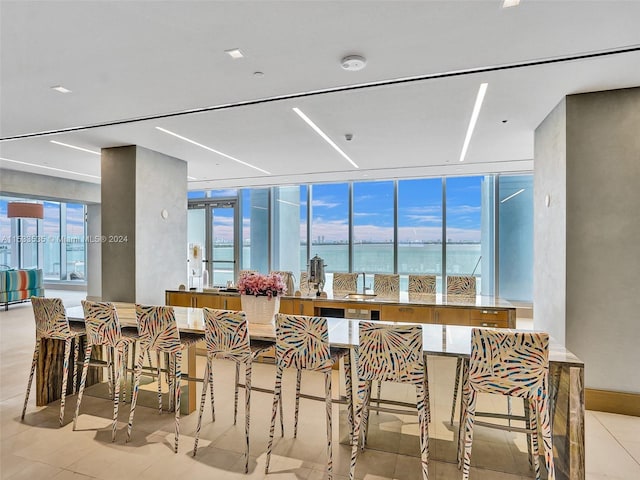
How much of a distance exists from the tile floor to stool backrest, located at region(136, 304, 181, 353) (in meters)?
0.74

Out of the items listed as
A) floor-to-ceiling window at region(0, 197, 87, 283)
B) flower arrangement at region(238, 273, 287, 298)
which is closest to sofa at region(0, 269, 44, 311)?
floor-to-ceiling window at region(0, 197, 87, 283)

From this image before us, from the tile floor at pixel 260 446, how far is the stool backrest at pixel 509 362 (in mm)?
774

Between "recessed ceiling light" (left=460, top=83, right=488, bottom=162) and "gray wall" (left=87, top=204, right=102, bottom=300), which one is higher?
"recessed ceiling light" (left=460, top=83, right=488, bottom=162)

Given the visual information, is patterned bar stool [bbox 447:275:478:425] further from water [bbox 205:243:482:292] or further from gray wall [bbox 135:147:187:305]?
gray wall [bbox 135:147:187:305]

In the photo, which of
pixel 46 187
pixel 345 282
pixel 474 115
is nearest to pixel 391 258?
pixel 345 282

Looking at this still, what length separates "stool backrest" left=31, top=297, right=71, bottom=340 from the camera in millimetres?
3311

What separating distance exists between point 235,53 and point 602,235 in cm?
343

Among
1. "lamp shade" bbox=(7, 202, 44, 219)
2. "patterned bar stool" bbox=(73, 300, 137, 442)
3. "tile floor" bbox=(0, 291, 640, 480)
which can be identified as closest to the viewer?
"tile floor" bbox=(0, 291, 640, 480)

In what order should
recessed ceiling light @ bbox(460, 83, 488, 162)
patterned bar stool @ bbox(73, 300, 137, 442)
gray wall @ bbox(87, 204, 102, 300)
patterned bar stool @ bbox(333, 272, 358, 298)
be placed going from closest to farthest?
1. patterned bar stool @ bbox(73, 300, 137, 442)
2. recessed ceiling light @ bbox(460, 83, 488, 162)
3. patterned bar stool @ bbox(333, 272, 358, 298)
4. gray wall @ bbox(87, 204, 102, 300)

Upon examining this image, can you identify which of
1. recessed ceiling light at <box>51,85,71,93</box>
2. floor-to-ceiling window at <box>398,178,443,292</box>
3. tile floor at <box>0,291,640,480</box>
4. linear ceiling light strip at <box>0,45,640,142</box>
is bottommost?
tile floor at <box>0,291,640,480</box>

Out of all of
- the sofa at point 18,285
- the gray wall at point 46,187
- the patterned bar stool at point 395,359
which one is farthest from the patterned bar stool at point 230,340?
the sofa at point 18,285

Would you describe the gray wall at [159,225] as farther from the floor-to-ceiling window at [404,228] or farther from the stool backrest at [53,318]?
the floor-to-ceiling window at [404,228]

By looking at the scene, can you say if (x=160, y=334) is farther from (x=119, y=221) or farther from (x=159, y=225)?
(x=159, y=225)

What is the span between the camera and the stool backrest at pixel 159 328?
291 cm
